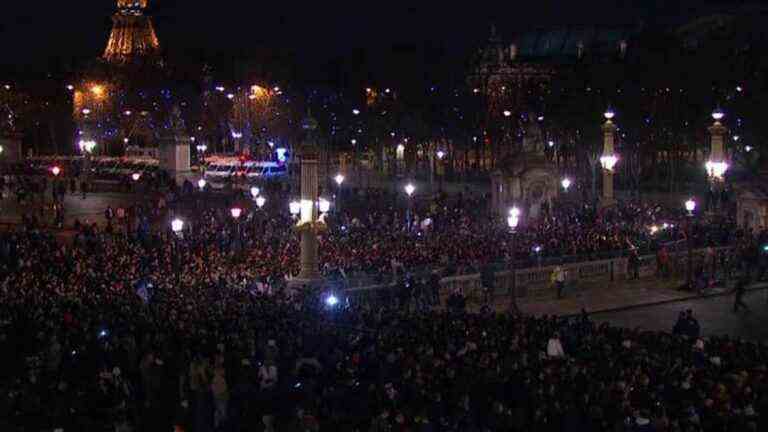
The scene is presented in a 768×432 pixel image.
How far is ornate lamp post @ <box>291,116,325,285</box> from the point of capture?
104 ft

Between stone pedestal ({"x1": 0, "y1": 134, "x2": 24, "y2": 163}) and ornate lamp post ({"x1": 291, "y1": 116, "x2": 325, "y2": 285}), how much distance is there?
52.7 metres

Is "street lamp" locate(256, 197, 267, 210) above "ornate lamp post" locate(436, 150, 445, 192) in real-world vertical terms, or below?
below

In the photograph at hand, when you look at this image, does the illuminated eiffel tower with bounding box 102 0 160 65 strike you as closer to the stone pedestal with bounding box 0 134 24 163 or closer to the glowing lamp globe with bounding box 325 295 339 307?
the stone pedestal with bounding box 0 134 24 163

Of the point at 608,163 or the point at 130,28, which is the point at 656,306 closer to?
the point at 608,163

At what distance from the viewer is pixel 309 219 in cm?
3209

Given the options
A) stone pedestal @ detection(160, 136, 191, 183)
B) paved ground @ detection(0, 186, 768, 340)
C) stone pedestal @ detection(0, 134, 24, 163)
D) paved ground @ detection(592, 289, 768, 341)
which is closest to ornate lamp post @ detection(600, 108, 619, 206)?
paved ground @ detection(0, 186, 768, 340)

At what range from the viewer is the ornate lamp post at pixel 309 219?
3155 cm

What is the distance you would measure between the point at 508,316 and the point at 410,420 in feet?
26.7

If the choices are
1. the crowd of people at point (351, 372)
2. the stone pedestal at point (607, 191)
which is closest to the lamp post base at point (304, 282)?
the crowd of people at point (351, 372)

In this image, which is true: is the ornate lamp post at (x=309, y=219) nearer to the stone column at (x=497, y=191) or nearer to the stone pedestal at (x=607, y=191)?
the stone column at (x=497, y=191)

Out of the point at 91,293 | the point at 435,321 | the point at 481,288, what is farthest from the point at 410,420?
the point at 481,288

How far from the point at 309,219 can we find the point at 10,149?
184ft

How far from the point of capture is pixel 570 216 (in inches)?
1806

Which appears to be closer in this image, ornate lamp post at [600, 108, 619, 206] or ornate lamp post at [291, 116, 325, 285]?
ornate lamp post at [291, 116, 325, 285]
